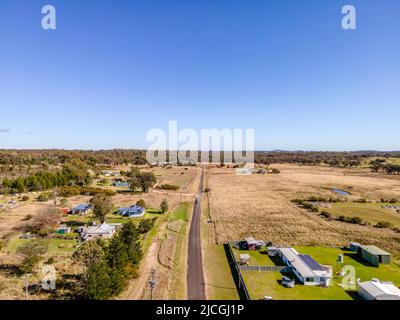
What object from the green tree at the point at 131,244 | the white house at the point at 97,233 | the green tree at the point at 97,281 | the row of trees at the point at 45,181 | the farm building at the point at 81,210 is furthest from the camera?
the row of trees at the point at 45,181

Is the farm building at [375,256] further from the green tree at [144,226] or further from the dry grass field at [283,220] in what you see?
the green tree at [144,226]

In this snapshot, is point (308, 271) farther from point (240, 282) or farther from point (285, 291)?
point (240, 282)

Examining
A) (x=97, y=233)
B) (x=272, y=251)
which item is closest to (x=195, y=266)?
(x=272, y=251)

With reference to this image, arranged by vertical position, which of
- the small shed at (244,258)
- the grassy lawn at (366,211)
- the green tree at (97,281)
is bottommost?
the grassy lawn at (366,211)

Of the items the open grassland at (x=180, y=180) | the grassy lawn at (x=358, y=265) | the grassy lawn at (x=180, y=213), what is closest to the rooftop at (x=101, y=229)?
the grassy lawn at (x=180, y=213)

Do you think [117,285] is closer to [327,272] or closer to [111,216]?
[327,272]

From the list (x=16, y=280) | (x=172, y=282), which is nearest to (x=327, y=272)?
(x=172, y=282)
